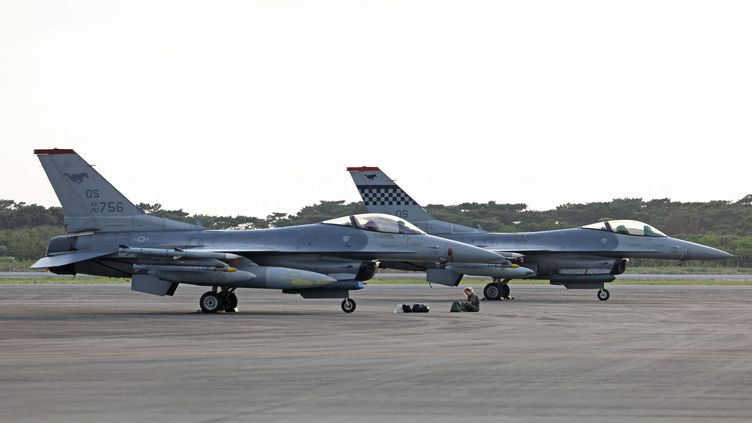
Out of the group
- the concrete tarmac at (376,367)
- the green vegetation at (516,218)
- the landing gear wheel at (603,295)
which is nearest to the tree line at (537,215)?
the green vegetation at (516,218)

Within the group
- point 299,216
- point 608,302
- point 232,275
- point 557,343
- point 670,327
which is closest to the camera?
point 557,343

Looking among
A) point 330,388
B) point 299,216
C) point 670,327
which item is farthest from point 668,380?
point 299,216

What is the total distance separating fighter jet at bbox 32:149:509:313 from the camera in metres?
27.9

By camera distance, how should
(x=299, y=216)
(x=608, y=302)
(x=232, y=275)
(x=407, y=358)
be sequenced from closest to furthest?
(x=407, y=358)
(x=232, y=275)
(x=608, y=302)
(x=299, y=216)

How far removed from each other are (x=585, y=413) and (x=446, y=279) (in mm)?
24580

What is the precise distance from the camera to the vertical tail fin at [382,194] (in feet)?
139

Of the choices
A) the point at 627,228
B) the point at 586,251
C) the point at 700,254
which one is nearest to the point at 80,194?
the point at 586,251

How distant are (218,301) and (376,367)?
47.0 ft

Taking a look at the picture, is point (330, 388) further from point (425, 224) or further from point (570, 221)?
point (570, 221)

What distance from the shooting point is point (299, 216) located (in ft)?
315

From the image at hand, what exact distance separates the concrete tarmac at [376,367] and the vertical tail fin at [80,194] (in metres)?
2.97

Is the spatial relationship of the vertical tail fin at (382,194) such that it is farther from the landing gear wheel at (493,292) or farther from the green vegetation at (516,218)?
the green vegetation at (516,218)

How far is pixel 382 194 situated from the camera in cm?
4275

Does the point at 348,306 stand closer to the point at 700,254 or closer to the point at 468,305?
the point at 468,305
